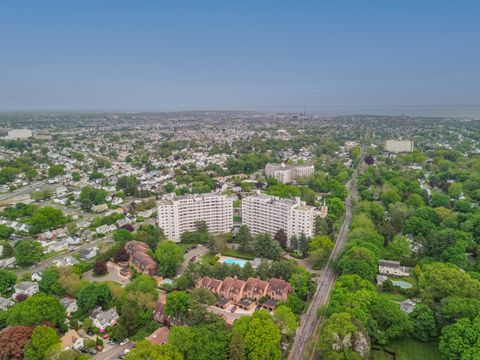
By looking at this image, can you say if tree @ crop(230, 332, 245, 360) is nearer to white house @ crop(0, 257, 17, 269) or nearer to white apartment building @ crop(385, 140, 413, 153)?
white house @ crop(0, 257, 17, 269)

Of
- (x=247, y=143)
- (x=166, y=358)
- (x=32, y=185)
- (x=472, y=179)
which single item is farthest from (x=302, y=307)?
(x=247, y=143)

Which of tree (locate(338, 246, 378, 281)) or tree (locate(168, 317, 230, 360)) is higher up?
tree (locate(338, 246, 378, 281))

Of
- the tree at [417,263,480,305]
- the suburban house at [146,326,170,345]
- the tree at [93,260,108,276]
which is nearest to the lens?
the suburban house at [146,326,170,345]

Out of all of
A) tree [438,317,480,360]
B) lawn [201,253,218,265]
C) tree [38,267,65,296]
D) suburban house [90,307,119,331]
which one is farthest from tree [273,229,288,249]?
tree [38,267,65,296]

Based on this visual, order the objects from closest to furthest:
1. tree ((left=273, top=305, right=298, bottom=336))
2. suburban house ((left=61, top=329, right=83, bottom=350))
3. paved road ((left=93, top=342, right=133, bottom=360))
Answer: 1. paved road ((left=93, top=342, right=133, bottom=360))
2. tree ((left=273, top=305, right=298, bottom=336))
3. suburban house ((left=61, top=329, right=83, bottom=350))

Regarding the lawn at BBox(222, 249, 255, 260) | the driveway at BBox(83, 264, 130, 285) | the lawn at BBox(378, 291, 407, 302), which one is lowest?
the driveway at BBox(83, 264, 130, 285)

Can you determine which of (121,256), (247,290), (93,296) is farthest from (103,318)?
(247,290)
